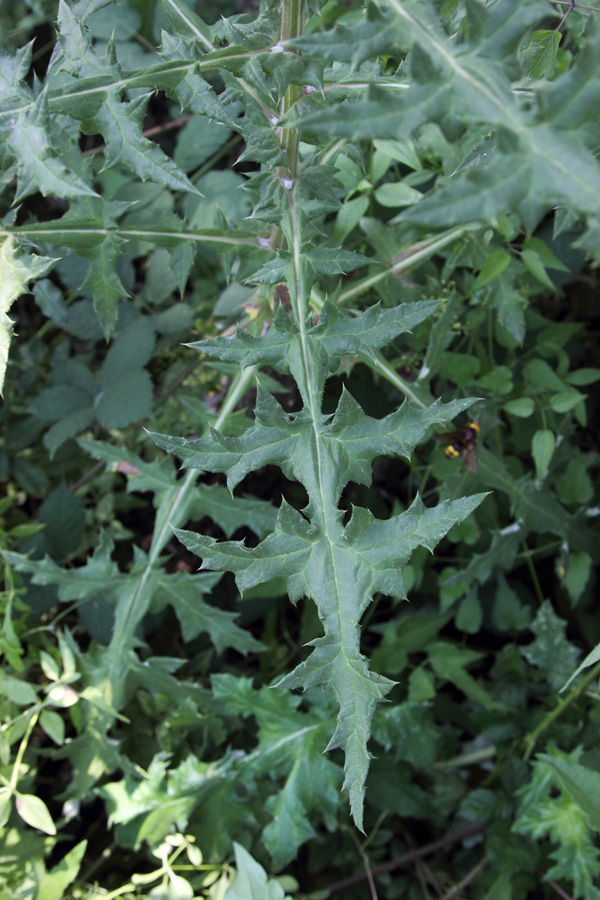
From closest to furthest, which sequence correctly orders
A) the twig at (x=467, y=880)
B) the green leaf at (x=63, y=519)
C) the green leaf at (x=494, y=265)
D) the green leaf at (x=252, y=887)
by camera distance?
1. the green leaf at (x=252, y=887)
2. the green leaf at (x=494, y=265)
3. the twig at (x=467, y=880)
4. the green leaf at (x=63, y=519)

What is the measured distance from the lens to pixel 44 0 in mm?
2426

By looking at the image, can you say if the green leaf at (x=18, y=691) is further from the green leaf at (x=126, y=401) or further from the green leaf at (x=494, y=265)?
the green leaf at (x=494, y=265)


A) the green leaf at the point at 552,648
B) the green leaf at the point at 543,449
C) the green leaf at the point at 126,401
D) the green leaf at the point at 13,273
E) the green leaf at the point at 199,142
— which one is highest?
the green leaf at the point at 13,273

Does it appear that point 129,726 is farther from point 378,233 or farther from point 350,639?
point 378,233

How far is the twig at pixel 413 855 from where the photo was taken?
201 centimetres

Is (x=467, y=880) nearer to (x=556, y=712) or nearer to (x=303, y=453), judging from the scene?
(x=556, y=712)

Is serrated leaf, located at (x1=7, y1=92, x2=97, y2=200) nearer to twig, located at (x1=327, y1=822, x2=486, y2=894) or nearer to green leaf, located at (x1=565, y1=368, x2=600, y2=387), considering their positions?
green leaf, located at (x1=565, y1=368, x2=600, y2=387)

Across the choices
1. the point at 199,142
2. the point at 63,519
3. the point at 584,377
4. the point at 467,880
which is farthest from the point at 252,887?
the point at 199,142

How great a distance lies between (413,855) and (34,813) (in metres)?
1.09

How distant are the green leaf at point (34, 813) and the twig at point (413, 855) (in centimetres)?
83

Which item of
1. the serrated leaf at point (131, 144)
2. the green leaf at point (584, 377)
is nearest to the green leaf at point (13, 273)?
the serrated leaf at point (131, 144)

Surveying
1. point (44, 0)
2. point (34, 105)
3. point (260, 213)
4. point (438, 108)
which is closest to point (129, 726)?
point (260, 213)

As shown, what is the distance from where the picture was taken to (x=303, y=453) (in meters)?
1.30

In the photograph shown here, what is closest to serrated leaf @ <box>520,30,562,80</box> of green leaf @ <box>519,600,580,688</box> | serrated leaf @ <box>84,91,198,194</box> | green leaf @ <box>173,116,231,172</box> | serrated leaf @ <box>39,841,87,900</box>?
serrated leaf @ <box>84,91,198,194</box>
